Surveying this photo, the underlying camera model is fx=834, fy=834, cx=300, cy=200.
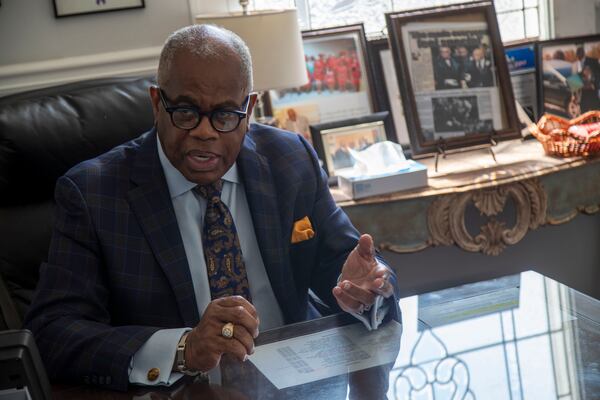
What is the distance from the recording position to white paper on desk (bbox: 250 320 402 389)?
1383 millimetres

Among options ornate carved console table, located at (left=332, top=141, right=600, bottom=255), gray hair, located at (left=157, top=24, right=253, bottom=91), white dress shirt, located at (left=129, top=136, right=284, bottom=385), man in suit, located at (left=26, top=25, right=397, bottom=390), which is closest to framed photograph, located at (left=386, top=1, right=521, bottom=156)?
ornate carved console table, located at (left=332, top=141, right=600, bottom=255)

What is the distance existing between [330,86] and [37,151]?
1.33 meters

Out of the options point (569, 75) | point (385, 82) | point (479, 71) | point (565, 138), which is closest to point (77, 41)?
point (385, 82)

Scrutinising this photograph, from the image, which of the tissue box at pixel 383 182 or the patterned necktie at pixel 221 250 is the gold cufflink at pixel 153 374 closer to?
→ the patterned necktie at pixel 221 250

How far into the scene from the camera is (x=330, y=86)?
3.01 meters

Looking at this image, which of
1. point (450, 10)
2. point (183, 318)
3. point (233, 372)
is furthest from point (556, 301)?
point (450, 10)

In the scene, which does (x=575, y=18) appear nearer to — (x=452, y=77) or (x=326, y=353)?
(x=452, y=77)

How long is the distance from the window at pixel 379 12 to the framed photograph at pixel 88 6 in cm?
52

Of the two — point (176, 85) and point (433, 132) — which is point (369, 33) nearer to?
point (433, 132)

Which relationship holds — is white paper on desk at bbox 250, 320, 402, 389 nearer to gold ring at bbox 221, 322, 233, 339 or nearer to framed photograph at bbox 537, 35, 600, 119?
gold ring at bbox 221, 322, 233, 339

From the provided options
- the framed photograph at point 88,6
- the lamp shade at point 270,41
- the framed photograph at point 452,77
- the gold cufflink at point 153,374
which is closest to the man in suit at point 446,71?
the framed photograph at point 452,77

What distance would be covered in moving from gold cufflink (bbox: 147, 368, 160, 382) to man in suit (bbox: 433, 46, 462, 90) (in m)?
1.84

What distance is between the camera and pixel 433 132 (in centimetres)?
293

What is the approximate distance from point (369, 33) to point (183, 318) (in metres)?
1.79
